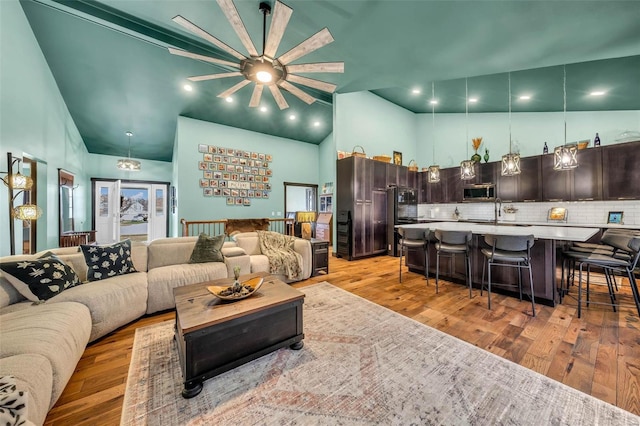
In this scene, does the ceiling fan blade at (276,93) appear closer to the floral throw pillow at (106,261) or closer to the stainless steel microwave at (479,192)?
the floral throw pillow at (106,261)

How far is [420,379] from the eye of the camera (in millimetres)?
1600

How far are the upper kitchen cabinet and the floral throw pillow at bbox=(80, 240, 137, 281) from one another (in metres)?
7.62

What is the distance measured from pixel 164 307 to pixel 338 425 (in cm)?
236

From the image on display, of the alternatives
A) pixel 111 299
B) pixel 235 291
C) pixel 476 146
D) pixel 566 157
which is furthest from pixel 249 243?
pixel 476 146

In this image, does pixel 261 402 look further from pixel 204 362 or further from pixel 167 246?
pixel 167 246

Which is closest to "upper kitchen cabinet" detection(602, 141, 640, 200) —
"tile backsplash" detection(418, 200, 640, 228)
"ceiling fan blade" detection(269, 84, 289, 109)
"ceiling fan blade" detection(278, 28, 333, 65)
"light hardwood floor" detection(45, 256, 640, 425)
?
"tile backsplash" detection(418, 200, 640, 228)

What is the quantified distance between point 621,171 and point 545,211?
1268 mm

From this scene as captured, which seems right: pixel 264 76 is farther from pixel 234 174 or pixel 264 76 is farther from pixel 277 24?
→ pixel 234 174

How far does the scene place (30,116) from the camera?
326cm

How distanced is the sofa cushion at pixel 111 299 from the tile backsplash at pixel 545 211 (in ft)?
22.0

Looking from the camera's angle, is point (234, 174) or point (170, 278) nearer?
point (170, 278)

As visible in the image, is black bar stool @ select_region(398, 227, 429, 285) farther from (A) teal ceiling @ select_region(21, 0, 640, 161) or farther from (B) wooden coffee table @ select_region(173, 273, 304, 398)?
(A) teal ceiling @ select_region(21, 0, 640, 161)

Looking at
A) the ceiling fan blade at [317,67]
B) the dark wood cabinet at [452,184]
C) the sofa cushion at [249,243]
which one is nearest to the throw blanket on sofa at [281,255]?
the sofa cushion at [249,243]

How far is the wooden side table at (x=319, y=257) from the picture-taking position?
3.99 metres
